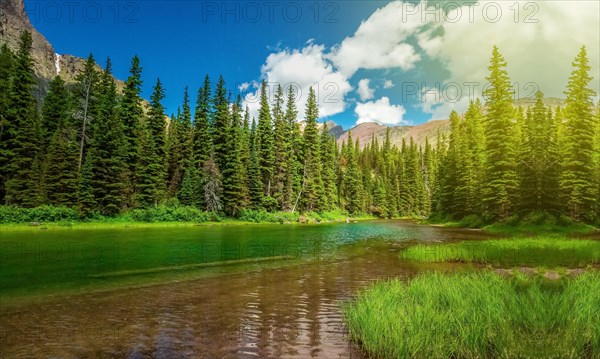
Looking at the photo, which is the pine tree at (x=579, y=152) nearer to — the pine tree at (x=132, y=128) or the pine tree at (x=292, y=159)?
the pine tree at (x=292, y=159)

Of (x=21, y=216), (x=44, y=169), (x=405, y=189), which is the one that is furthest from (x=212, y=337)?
(x=405, y=189)

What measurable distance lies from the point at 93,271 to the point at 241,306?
27.8ft

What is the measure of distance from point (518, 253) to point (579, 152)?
3062 cm

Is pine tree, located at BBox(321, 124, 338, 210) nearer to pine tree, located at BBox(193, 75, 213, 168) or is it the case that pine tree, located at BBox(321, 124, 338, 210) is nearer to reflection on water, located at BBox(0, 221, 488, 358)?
pine tree, located at BBox(193, 75, 213, 168)

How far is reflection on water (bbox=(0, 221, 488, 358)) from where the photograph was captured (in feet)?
23.9

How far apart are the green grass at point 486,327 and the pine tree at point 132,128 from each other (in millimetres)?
45555

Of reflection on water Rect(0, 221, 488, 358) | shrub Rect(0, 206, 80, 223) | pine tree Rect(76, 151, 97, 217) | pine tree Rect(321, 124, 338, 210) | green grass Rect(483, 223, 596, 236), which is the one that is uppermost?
pine tree Rect(321, 124, 338, 210)


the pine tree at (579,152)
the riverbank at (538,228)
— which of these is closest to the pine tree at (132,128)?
the riverbank at (538,228)

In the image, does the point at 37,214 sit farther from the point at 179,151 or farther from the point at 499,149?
the point at 499,149

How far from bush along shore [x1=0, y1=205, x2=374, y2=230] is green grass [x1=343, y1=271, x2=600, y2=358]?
37596mm

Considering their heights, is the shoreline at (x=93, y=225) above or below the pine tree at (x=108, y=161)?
below

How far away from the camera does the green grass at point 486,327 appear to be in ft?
18.2

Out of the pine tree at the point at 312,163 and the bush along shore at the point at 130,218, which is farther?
the pine tree at the point at 312,163

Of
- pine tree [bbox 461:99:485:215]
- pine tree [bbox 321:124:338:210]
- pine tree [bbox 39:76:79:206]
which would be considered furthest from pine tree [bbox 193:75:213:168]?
pine tree [bbox 461:99:485:215]
